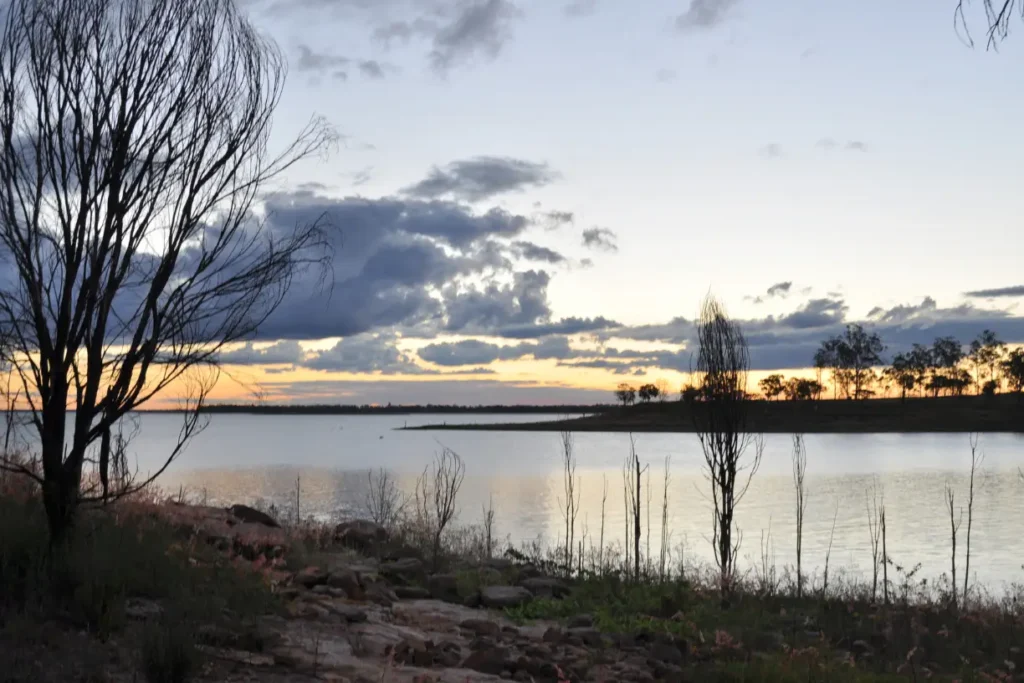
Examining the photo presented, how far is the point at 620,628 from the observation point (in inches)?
480

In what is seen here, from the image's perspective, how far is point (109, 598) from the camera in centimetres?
780

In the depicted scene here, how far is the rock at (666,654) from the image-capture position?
10367 millimetres

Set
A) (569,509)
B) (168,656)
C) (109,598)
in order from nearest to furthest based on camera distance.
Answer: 1. (168,656)
2. (109,598)
3. (569,509)

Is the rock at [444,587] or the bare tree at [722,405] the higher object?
the bare tree at [722,405]

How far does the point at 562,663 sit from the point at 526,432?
18378cm

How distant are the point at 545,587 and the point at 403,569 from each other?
256cm

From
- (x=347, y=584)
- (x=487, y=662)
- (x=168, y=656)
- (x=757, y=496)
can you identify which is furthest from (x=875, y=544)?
(x=757, y=496)

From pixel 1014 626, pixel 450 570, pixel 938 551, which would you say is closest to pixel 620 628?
pixel 450 570

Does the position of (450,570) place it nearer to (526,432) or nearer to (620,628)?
(620,628)

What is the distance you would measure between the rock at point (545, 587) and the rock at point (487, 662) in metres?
5.80

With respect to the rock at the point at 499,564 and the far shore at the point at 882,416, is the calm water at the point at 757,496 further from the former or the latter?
the far shore at the point at 882,416

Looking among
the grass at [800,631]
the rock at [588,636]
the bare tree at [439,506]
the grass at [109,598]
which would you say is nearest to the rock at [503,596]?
the grass at [800,631]

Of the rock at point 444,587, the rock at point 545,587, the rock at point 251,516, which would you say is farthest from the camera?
the rock at point 251,516

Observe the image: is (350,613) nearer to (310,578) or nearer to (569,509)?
(310,578)
